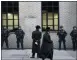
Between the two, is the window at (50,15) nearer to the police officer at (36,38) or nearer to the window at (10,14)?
the police officer at (36,38)

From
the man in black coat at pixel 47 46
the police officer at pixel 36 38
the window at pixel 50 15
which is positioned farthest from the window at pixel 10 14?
the man in black coat at pixel 47 46

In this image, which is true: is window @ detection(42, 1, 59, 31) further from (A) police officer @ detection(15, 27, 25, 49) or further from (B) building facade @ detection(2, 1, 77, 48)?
(A) police officer @ detection(15, 27, 25, 49)

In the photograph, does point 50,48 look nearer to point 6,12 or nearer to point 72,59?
point 72,59

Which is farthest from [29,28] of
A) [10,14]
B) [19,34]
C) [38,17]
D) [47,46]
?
[47,46]

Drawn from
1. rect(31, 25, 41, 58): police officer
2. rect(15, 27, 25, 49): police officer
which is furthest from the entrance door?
rect(31, 25, 41, 58): police officer

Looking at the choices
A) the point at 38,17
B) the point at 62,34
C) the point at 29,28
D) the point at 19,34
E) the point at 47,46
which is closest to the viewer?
the point at 47,46

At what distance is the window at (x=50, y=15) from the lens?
14445 millimetres

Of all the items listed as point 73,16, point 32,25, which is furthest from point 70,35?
point 32,25

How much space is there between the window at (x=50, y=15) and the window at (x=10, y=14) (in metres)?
1.44

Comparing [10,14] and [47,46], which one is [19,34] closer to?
[10,14]

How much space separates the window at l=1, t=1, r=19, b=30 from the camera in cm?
1567

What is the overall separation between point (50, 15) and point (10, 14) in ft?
6.80

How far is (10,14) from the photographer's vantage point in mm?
16141

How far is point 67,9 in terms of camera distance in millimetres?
15852
